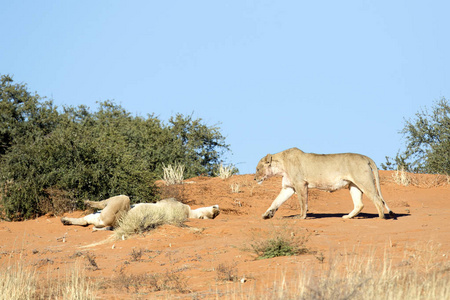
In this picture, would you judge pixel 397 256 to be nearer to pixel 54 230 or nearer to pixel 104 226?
pixel 104 226

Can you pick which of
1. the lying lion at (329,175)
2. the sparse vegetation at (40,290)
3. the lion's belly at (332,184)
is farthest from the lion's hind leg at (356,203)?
the sparse vegetation at (40,290)

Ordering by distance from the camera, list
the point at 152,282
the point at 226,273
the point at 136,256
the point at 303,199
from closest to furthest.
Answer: the point at 226,273 < the point at 152,282 < the point at 136,256 < the point at 303,199

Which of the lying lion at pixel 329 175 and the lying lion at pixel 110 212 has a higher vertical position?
the lying lion at pixel 329 175

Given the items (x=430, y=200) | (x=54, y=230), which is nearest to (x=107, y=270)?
(x=54, y=230)

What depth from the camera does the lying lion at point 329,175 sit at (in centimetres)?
1341

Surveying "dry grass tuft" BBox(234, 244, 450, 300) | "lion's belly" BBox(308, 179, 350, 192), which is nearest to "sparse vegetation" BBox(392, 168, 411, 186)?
"lion's belly" BBox(308, 179, 350, 192)

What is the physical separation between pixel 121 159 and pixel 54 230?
4533 millimetres

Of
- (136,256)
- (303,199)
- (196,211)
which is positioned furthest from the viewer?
(196,211)

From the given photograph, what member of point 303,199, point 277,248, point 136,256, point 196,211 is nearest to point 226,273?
point 277,248

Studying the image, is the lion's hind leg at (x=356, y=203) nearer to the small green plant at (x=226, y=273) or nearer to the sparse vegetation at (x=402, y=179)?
the small green plant at (x=226, y=273)

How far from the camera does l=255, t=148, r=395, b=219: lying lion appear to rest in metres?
13.4

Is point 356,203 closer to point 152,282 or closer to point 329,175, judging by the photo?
point 329,175

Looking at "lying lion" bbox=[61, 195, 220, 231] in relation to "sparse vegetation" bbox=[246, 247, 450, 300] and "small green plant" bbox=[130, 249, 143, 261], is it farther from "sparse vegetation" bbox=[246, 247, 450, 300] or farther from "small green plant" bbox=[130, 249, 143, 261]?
"sparse vegetation" bbox=[246, 247, 450, 300]

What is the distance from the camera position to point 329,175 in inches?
538
